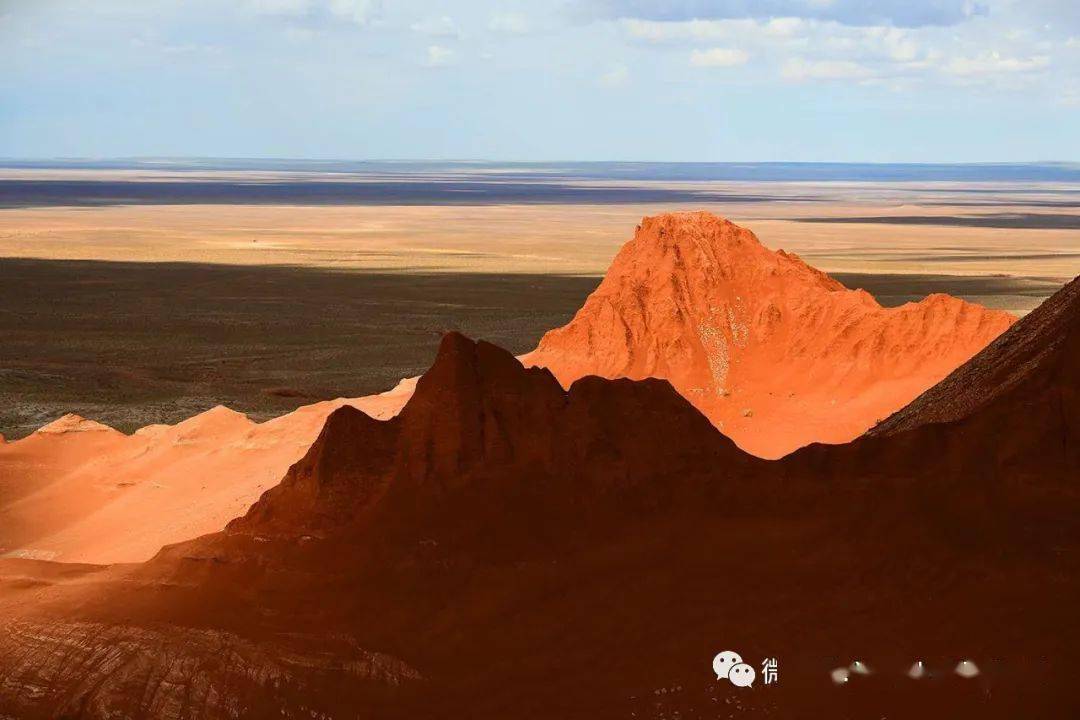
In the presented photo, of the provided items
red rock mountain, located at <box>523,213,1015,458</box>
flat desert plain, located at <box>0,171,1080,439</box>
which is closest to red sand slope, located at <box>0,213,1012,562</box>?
red rock mountain, located at <box>523,213,1015,458</box>

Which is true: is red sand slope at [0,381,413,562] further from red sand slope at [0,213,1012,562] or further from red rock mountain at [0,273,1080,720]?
red rock mountain at [0,273,1080,720]

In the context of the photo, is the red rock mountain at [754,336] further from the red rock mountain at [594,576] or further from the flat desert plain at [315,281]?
the red rock mountain at [594,576]

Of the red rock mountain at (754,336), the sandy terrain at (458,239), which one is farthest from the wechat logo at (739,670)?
the sandy terrain at (458,239)

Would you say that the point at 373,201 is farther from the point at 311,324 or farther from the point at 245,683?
the point at 245,683

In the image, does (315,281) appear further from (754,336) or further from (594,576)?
(594,576)

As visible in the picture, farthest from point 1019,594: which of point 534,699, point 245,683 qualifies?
point 245,683

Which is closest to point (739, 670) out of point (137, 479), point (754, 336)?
point (137, 479)
